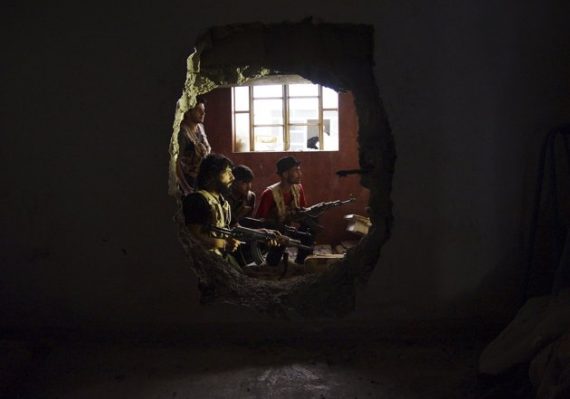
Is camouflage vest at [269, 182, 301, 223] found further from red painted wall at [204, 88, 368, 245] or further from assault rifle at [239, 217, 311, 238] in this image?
red painted wall at [204, 88, 368, 245]

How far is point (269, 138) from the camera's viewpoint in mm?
7605

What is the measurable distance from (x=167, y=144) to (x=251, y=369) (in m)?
1.33

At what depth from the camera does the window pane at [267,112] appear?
24.6 ft

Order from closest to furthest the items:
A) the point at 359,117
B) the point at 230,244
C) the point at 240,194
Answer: the point at 359,117
the point at 230,244
the point at 240,194

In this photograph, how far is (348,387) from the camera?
88.9 inches

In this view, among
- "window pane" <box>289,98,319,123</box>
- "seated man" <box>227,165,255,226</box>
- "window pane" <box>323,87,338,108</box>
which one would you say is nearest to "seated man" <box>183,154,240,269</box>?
"seated man" <box>227,165,255,226</box>

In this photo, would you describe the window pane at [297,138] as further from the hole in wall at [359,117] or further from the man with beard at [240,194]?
the hole in wall at [359,117]

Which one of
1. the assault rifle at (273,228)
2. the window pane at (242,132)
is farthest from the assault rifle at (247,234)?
the window pane at (242,132)

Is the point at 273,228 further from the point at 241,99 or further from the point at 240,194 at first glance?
the point at 241,99

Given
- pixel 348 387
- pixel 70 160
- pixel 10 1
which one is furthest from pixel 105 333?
pixel 10 1

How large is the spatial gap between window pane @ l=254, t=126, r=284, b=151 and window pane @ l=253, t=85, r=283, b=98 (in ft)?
1.76

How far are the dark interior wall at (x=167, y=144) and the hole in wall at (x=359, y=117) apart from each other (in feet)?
0.33

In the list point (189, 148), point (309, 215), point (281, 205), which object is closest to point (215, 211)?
→ point (189, 148)

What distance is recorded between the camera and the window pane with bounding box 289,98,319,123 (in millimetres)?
7453
